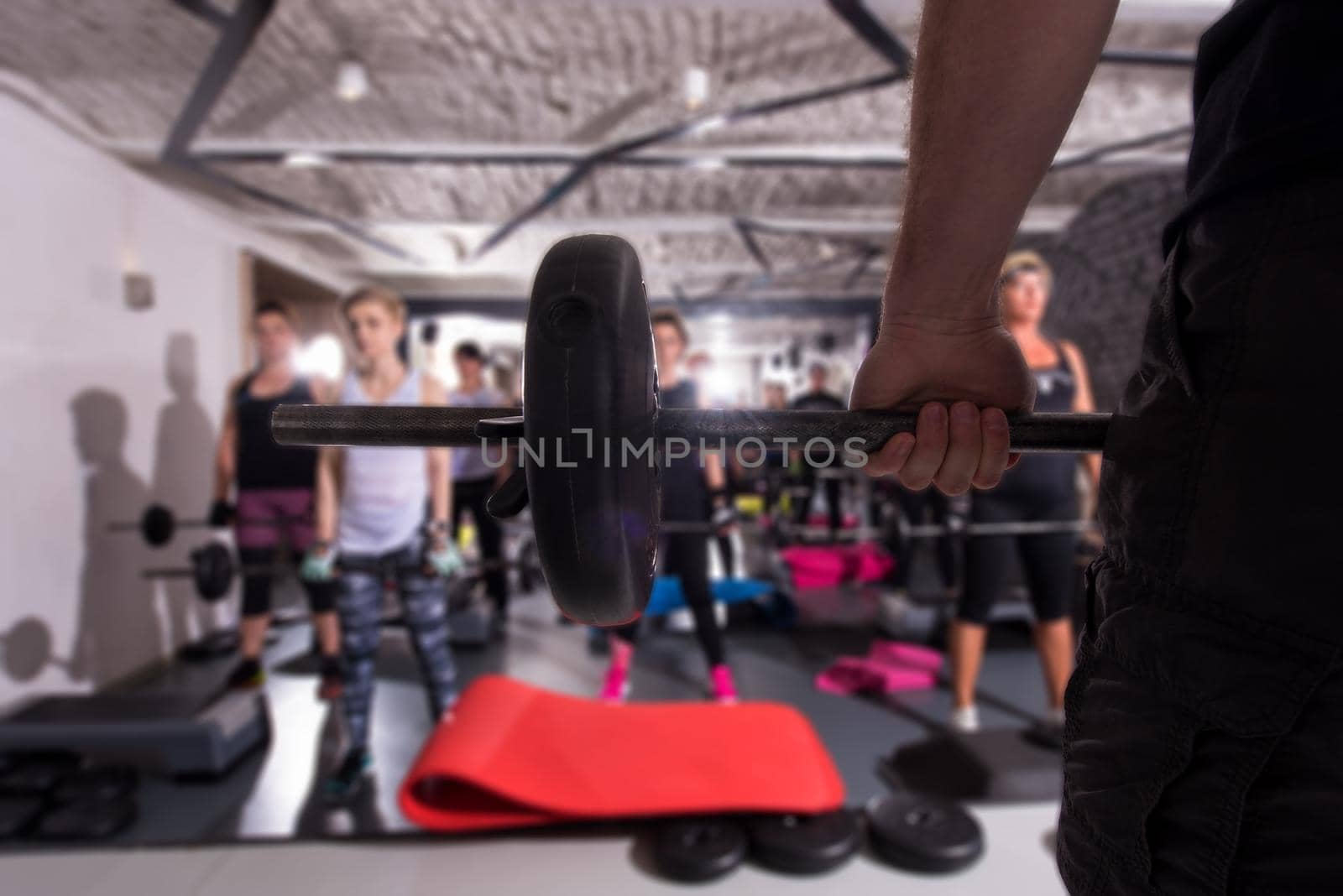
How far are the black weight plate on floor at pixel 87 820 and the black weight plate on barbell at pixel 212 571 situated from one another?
901 mm

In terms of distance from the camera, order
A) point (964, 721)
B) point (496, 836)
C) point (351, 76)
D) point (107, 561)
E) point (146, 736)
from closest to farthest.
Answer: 1. point (496, 836)
2. point (146, 736)
3. point (964, 721)
4. point (351, 76)
5. point (107, 561)

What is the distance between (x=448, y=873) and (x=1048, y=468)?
211 cm

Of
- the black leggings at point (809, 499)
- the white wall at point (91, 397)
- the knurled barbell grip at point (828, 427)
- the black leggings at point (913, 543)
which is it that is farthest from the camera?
the black leggings at point (809, 499)

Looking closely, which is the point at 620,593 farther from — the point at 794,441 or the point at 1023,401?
the point at 1023,401

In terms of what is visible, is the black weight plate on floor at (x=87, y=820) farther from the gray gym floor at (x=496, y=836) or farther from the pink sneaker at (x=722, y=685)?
the pink sneaker at (x=722, y=685)

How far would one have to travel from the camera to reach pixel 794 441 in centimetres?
62

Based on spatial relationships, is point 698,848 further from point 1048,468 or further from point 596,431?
point 1048,468

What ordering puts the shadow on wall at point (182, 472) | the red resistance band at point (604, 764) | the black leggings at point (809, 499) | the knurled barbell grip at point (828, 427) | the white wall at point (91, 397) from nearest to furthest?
the knurled barbell grip at point (828, 427), the red resistance band at point (604, 764), the white wall at point (91, 397), the shadow on wall at point (182, 472), the black leggings at point (809, 499)

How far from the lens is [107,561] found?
9.56 ft

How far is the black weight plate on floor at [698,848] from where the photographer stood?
151 centimetres

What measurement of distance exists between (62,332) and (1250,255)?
368 centimetres

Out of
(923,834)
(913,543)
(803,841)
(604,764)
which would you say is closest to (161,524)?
(604,764)

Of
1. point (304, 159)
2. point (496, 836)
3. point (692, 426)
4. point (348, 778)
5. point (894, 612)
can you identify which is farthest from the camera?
point (894, 612)

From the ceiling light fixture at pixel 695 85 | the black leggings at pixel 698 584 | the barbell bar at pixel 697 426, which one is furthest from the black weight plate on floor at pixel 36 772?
the ceiling light fixture at pixel 695 85
